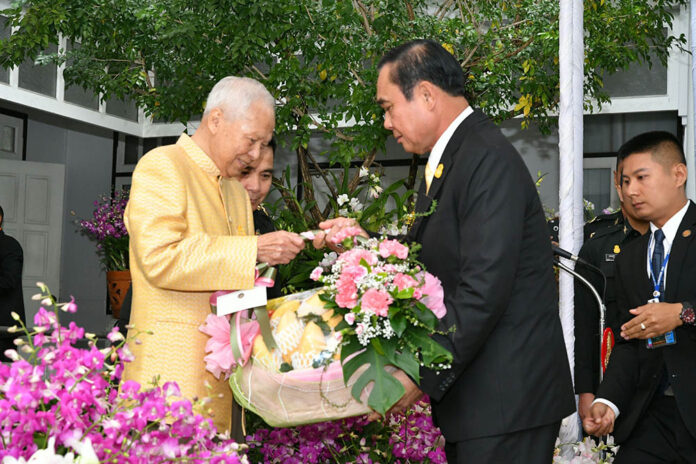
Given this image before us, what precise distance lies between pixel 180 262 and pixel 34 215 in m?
7.97

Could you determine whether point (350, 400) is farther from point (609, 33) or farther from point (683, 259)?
point (609, 33)

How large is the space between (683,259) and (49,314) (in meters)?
1.96

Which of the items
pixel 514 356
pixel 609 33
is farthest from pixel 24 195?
pixel 514 356

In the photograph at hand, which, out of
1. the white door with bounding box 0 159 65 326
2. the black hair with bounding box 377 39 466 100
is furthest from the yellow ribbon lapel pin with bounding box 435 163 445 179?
the white door with bounding box 0 159 65 326

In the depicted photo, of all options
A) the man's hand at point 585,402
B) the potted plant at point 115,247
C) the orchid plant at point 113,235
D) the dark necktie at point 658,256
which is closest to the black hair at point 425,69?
the dark necktie at point 658,256

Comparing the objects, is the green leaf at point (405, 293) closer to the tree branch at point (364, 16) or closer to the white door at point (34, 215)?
the tree branch at point (364, 16)

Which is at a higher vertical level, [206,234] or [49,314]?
[206,234]

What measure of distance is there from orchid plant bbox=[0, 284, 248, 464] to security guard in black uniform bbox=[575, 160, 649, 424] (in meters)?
1.98

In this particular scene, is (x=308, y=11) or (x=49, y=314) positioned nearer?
(x=49, y=314)

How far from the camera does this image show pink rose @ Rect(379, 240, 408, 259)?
166 cm

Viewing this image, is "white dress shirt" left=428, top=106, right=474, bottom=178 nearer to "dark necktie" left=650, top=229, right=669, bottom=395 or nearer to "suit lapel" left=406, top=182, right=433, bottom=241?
"suit lapel" left=406, top=182, right=433, bottom=241

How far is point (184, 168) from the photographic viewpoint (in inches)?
80.3

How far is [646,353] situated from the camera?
2535mm

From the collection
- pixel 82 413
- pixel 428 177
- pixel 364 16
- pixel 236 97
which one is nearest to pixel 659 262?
pixel 428 177
